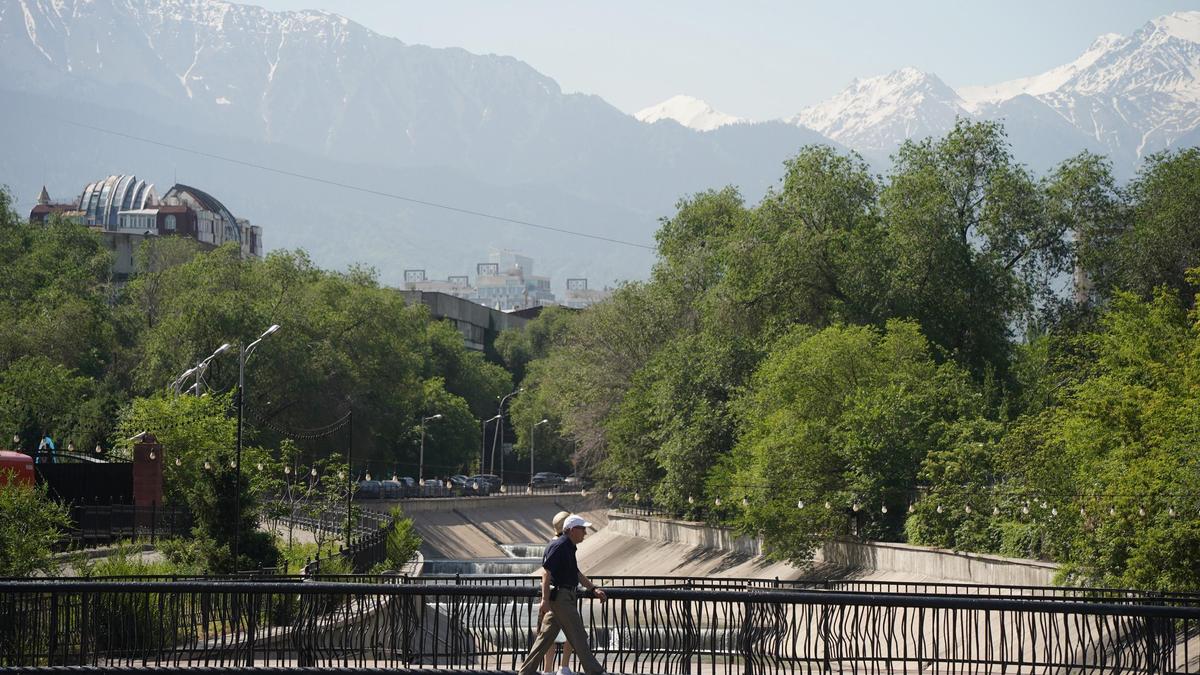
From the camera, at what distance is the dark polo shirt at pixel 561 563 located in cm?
1877

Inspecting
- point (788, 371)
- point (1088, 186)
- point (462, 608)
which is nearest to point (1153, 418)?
point (788, 371)

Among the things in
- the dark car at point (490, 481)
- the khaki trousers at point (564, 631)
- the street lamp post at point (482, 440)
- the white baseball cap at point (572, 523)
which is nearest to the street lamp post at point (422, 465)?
the street lamp post at point (482, 440)

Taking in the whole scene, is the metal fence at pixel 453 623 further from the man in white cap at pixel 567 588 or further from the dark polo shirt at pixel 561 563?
the dark polo shirt at pixel 561 563

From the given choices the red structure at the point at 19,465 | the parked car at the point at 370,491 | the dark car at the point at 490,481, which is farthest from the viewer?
the dark car at the point at 490,481

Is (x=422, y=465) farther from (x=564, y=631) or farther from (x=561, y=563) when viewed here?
(x=561, y=563)

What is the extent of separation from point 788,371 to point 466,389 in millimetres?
77728

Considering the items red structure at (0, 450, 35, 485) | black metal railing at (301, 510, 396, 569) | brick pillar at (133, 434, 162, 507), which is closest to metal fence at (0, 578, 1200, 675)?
black metal railing at (301, 510, 396, 569)

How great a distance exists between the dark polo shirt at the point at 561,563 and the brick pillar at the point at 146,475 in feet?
122

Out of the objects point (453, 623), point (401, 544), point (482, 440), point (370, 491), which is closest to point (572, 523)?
point (453, 623)

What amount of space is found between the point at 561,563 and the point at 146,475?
37690mm

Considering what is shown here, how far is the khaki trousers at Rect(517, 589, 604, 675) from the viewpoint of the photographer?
743 inches

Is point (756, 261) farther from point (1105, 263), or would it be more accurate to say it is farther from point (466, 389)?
point (466, 389)

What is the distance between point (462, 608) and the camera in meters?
22.9

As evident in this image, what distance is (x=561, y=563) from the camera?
18.8 meters
